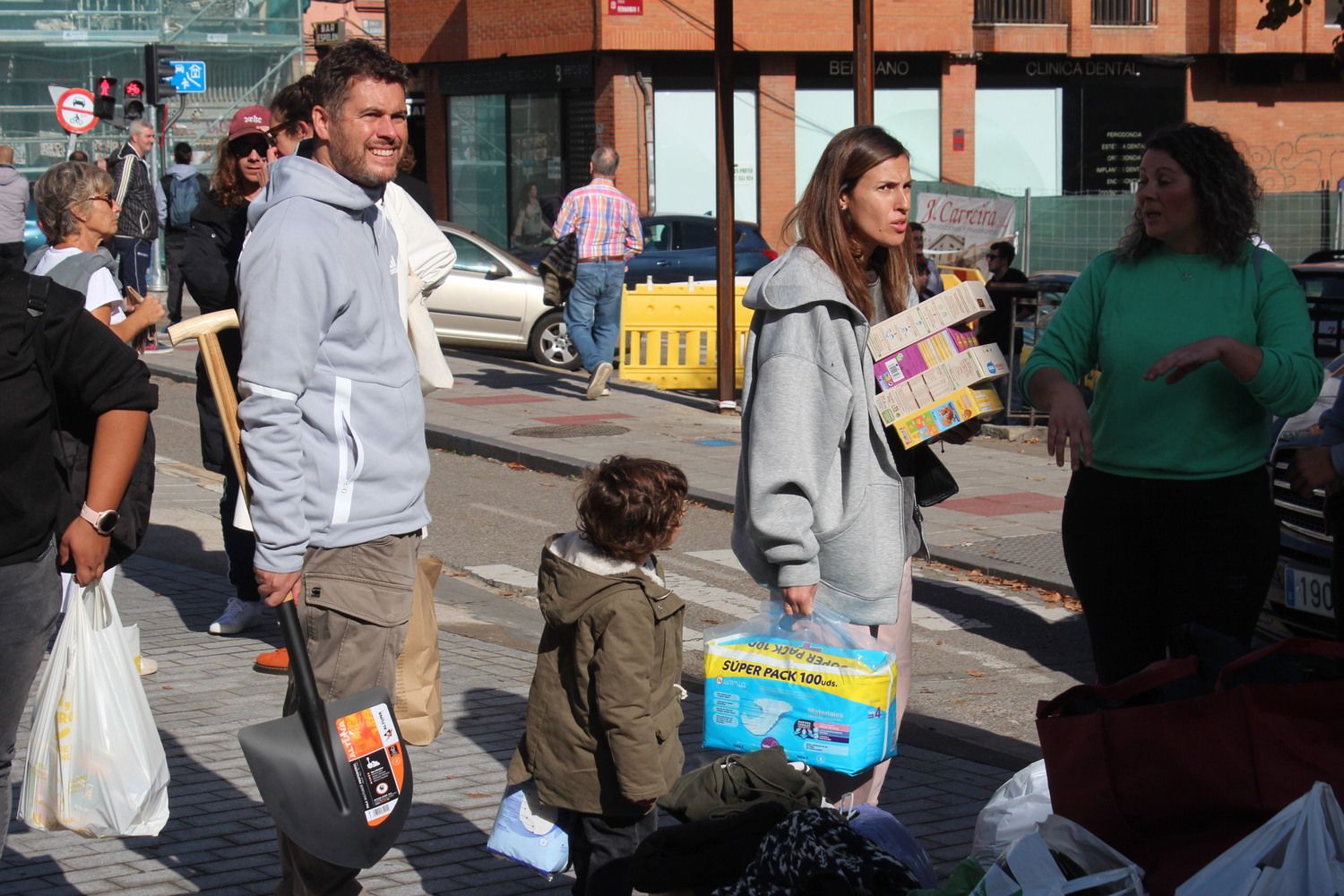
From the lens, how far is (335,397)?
388 cm

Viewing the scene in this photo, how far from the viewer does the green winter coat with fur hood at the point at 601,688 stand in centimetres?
395

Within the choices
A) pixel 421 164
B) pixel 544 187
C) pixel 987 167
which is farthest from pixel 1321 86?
pixel 421 164

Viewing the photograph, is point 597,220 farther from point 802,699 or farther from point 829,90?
point 829,90

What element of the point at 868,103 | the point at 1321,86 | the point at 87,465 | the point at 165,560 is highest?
the point at 1321,86

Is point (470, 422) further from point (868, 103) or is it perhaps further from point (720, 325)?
point (868, 103)

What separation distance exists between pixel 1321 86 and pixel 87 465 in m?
38.6

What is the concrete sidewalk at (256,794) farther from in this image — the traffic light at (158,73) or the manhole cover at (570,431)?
the traffic light at (158,73)

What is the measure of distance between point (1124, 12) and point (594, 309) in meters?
24.2

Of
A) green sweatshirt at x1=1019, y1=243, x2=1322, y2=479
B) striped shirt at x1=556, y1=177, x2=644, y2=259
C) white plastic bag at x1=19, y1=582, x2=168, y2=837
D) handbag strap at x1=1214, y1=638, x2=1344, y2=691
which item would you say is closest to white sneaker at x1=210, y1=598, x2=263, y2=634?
white plastic bag at x1=19, y1=582, x2=168, y2=837

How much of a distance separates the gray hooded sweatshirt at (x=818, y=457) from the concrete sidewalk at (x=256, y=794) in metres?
0.55

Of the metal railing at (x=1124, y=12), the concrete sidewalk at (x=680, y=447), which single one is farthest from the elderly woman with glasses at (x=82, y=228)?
the metal railing at (x=1124, y=12)

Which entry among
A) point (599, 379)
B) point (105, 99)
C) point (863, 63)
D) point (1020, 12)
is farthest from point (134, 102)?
point (1020, 12)

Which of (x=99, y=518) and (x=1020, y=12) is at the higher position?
(x=1020, y=12)

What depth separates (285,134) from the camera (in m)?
5.84
